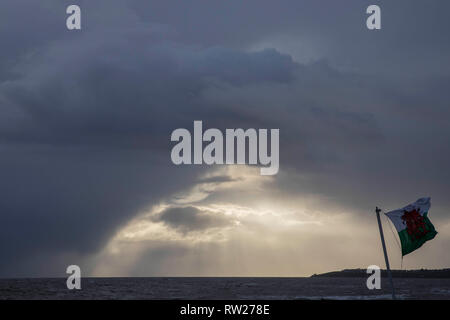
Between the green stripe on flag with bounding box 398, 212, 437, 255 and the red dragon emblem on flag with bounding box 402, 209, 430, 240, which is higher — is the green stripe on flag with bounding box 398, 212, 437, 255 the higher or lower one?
the lower one

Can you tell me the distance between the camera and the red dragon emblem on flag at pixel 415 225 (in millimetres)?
22234

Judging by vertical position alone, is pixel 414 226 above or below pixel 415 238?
above

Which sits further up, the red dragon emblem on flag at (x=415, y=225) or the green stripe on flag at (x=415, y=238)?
the red dragon emblem on flag at (x=415, y=225)

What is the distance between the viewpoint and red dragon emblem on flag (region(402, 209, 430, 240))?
2223 cm

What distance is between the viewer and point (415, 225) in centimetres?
2227

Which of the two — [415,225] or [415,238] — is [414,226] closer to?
[415,225]

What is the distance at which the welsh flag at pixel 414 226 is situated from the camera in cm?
2223

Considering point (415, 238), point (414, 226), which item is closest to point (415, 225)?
point (414, 226)

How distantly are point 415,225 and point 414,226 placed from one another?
7 cm
